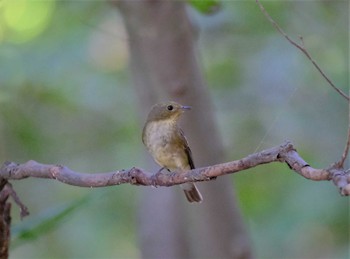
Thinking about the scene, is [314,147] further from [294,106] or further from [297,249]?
[297,249]

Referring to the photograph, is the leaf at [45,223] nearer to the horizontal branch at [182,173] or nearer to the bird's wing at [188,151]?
the horizontal branch at [182,173]

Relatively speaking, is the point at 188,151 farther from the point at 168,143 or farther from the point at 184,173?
the point at 184,173

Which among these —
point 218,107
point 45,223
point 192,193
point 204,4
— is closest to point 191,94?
point 192,193

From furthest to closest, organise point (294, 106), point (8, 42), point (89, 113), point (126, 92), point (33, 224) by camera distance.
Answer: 1. point (126, 92)
2. point (89, 113)
3. point (294, 106)
4. point (8, 42)
5. point (33, 224)

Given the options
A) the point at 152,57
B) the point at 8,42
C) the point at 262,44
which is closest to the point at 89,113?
the point at 8,42

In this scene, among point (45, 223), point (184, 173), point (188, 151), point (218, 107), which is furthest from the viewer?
point (218, 107)

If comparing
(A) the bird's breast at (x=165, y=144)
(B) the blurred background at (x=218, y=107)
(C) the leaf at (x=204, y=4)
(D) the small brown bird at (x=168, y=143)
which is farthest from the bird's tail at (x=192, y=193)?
(B) the blurred background at (x=218, y=107)
